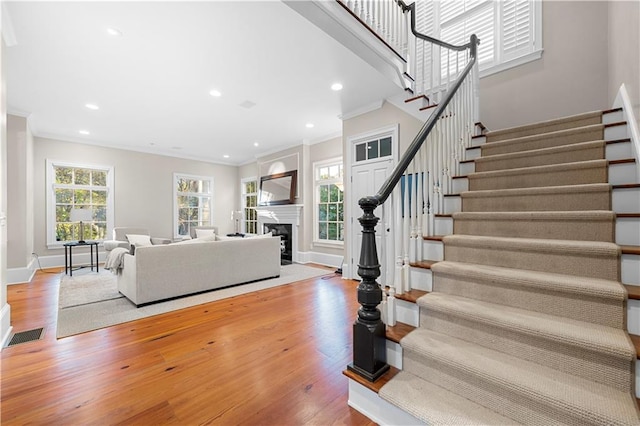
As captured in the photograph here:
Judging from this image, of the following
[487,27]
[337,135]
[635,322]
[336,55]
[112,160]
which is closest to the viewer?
[635,322]

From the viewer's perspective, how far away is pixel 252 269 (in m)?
4.25

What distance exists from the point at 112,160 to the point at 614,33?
852 cm

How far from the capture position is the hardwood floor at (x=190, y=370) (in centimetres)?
148

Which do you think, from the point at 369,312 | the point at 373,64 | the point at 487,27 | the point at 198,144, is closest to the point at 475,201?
the point at 369,312

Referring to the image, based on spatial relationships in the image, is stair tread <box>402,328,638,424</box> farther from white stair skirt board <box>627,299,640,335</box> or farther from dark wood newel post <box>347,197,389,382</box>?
white stair skirt board <box>627,299,640,335</box>

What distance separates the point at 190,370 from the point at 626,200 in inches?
118

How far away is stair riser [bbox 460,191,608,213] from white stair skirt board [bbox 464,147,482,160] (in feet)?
2.68

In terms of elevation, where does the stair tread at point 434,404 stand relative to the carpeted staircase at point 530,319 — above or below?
below

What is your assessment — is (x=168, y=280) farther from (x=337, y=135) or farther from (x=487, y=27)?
(x=487, y=27)

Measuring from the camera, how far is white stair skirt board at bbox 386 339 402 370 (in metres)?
1.50

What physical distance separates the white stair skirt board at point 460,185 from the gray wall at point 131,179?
700 cm

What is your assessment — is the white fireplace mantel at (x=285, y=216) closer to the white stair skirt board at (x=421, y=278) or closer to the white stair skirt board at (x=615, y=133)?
the white stair skirt board at (x=421, y=278)

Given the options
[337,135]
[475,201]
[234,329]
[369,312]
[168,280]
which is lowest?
[234,329]

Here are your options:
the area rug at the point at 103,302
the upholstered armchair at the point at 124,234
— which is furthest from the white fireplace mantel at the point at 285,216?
the upholstered armchair at the point at 124,234
